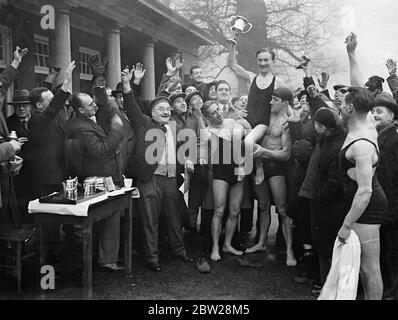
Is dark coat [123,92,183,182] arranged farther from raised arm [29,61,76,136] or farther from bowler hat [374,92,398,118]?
bowler hat [374,92,398,118]

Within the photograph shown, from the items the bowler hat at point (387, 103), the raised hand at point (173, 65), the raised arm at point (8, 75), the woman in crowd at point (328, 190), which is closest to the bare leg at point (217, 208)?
the woman in crowd at point (328, 190)

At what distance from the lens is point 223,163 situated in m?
4.61

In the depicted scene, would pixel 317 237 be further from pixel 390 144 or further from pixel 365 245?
pixel 390 144

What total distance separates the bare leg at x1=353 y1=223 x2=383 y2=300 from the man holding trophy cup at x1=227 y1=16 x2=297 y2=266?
148 centimetres

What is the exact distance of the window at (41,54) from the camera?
7145 mm

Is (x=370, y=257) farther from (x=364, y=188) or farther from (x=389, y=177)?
(x=389, y=177)

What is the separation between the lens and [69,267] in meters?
4.32

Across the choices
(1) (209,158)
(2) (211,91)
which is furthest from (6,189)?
(2) (211,91)

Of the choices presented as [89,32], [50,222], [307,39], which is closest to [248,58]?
[307,39]

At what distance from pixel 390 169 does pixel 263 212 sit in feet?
5.30

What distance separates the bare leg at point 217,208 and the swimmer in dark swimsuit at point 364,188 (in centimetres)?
171

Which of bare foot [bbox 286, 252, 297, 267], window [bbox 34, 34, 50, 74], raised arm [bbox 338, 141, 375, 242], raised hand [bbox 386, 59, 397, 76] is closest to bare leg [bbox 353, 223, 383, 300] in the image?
raised arm [bbox 338, 141, 375, 242]

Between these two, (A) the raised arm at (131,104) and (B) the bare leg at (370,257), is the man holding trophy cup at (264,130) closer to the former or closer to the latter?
(A) the raised arm at (131,104)

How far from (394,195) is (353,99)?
0.99 m
